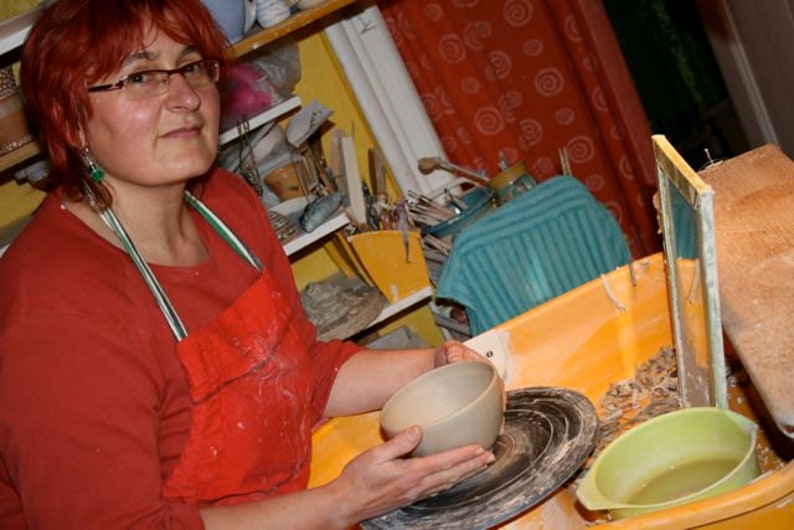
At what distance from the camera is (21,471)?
1384mm

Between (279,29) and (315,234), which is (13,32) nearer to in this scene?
(279,29)

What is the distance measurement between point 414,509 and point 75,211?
699 millimetres

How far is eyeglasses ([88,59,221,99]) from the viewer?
1632mm

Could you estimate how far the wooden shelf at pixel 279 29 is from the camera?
111 inches

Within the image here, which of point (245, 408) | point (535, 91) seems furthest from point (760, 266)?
point (535, 91)

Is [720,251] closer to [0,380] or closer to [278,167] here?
[0,380]

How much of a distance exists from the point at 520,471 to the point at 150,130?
775mm

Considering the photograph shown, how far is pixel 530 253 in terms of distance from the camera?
2791 millimetres

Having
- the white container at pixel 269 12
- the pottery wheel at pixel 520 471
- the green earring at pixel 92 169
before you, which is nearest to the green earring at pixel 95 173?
the green earring at pixel 92 169

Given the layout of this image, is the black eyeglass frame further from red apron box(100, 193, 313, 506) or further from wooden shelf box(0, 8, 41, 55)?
wooden shelf box(0, 8, 41, 55)

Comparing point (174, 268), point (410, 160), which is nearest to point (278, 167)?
point (410, 160)

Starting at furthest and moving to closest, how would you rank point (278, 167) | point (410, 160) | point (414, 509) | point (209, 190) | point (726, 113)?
point (726, 113) → point (410, 160) → point (278, 167) → point (209, 190) → point (414, 509)

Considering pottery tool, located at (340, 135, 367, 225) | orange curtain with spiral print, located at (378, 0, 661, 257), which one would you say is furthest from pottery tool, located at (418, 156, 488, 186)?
pottery tool, located at (340, 135, 367, 225)

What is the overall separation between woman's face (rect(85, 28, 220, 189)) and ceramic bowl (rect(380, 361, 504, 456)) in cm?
50
